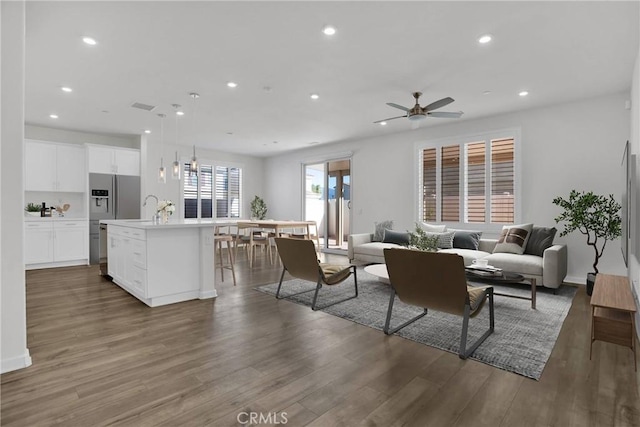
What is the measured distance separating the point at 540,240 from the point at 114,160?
8011 mm

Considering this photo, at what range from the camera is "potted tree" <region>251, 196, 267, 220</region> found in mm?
9898

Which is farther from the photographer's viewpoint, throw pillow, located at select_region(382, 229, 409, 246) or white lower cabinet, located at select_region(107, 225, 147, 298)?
throw pillow, located at select_region(382, 229, 409, 246)

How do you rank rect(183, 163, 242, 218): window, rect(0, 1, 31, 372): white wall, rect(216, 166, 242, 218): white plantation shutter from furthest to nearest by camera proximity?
rect(216, 166, 242, 218): white plantation shutter, rect(183, 163, 242, 218): window, rect(0, 1, 31, 372): white wall

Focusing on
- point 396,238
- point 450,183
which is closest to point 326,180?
point 396,238

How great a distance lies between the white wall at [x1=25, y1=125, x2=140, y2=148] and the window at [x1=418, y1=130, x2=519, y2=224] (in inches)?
254

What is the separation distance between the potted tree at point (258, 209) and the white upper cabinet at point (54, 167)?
14.0ft

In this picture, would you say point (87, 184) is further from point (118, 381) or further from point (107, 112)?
point (118, 381)

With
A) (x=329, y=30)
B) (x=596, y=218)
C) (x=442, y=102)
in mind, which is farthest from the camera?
(x=596, y=218)

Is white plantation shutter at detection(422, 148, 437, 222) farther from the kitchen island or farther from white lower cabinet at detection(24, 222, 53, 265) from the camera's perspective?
white lower cabinet at detection(24, 222, 53, 265)

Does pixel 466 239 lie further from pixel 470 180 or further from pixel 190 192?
pixel 190 192

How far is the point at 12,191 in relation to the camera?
2246 millimetres

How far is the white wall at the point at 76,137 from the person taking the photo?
6488 millimetres

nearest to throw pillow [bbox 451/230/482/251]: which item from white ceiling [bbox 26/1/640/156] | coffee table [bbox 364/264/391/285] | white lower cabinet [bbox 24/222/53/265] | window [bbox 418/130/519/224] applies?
window [bbox 418/130/519/224]

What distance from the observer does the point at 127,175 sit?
721 centimetres
